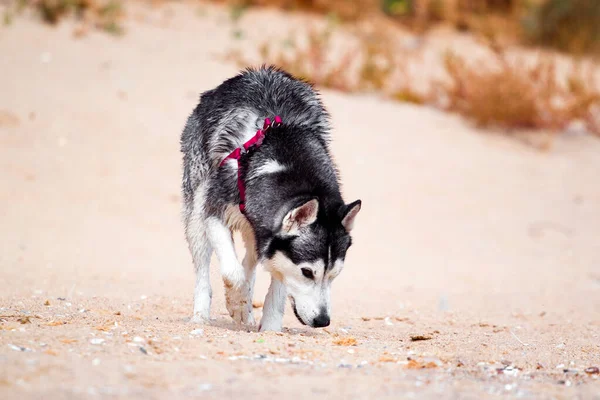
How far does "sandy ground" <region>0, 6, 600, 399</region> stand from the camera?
13.5 ft

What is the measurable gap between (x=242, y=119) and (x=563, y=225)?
23.0 feet

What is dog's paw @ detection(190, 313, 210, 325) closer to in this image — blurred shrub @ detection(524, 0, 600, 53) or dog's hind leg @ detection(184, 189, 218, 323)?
dog's hind leg @ detection(184, 189, 218, 323)

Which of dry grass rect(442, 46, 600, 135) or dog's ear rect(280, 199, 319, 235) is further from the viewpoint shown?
dry grass rect(442, 46, 600, 135)

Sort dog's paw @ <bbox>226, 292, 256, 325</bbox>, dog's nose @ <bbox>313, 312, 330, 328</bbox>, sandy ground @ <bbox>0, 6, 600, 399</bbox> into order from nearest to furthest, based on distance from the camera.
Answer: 1. sandy ground @ <bbox>0, 6, 600, 399</bbox>
2. dog's nose @ <bbox>313, 312, 330, 328</bbox>
3. dog's paw @ <bbox>226, 292, 256, 325</bbox>

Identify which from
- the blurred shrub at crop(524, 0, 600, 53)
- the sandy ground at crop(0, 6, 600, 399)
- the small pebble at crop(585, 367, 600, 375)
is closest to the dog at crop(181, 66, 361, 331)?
the sandy ground at crop(0, 6, 600, 399)

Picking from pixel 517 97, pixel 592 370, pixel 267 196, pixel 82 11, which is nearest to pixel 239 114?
pixel 267 196

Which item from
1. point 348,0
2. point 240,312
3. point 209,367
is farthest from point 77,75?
point 209,367

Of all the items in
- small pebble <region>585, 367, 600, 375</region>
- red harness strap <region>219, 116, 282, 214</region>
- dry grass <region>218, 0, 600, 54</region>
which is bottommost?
small pebble <region>585, 367, 600, 375</region>

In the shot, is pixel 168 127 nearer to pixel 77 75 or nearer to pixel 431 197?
pixel 77 75

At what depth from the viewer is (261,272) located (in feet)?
29.2

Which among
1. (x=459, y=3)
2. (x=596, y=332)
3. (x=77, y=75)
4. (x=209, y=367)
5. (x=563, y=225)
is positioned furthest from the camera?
(x=459, y=3)

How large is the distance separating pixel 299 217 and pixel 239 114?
1.04 metres

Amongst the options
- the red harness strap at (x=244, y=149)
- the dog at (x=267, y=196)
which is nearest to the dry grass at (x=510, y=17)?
the dog at (x=267, y=196)

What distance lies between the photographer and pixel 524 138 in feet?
45.8
